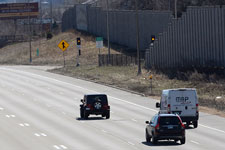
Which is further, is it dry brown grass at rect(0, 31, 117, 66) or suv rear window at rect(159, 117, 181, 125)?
dry brown grass at rect(0, 31, 117, 66)

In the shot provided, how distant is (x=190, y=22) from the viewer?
211 ft

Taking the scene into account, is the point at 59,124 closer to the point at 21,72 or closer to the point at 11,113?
the point at 11,113

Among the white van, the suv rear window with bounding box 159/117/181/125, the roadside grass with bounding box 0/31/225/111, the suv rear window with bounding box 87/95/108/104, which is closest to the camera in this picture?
the suv rear window with bounding box 159/117/181/125

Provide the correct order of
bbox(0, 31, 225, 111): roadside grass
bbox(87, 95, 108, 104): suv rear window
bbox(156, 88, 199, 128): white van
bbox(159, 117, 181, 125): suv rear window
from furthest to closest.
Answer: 1. bbox(0, 31, 225, 111): roadside grass
2. bbox(87, 95, 108, 104): suv rear window
3. bbox(156, 88, 199, 128): white van
4. bbox(159, 117, 181, 125): suv rear window

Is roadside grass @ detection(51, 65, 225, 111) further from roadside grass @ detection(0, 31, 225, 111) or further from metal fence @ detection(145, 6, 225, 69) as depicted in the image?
metal fence @ detection(145, 6, 225, 69)

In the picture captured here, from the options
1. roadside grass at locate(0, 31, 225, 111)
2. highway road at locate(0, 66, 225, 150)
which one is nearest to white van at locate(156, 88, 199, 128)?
highway road at locate(0, 66, 225, 150)

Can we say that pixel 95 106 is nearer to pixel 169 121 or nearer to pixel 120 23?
pixel 169 121

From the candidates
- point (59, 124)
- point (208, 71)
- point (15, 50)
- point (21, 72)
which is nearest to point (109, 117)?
point (59, 124)

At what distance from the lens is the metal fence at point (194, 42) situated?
195 feet

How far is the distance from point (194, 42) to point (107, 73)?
38.8 feet

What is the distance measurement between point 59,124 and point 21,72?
44.2 metres

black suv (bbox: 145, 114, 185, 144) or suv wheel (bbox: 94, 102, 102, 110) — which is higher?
black suv (bbox: 145, 114, 185, 144)

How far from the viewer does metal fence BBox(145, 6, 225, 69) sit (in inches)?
2345

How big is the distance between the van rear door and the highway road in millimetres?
1162
